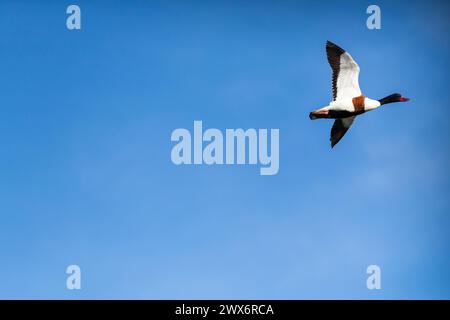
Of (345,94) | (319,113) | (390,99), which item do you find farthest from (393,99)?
(319,113)

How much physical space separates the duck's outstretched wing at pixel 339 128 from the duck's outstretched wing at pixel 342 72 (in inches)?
13.7

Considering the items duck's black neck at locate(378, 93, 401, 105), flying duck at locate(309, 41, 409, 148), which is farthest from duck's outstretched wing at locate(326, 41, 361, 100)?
duck's black neck at locate(378, 93, 401, 105)

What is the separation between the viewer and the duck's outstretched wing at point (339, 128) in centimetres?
605

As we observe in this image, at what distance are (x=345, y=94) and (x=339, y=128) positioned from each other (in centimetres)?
44

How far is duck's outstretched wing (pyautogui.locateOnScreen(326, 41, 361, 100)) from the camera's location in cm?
564

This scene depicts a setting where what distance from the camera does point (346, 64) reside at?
569 centimetres

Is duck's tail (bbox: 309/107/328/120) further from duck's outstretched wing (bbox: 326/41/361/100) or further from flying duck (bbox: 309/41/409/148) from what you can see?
duck's outstretched wing (bbox: 326/41/361/100)

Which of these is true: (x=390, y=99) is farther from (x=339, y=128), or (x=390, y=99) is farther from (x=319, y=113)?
(x=319, y=113)

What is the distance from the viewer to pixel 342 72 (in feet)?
18.9

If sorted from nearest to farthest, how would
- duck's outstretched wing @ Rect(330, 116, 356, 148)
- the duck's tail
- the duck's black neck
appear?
the duck's tail, the duck's black neck, duck's outstretched wing @ Rect(330, 116, 356, 148)
